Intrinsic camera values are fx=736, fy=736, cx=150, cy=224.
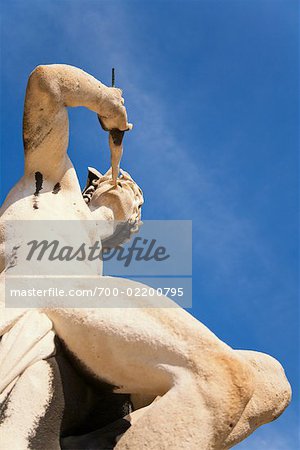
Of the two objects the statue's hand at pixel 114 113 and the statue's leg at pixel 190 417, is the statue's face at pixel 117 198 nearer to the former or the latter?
the statue's hand at pixel 114 113

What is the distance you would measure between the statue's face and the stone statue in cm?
139

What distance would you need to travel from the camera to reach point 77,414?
390 centimetres

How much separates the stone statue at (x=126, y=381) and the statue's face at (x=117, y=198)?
4.55ft

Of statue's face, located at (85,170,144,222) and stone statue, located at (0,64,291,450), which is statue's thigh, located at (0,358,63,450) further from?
statue's face, located at (85,170,144,222)

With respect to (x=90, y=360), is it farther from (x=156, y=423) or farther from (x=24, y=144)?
(x=24, y=144)

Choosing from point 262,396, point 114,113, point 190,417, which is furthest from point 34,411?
point 114,113

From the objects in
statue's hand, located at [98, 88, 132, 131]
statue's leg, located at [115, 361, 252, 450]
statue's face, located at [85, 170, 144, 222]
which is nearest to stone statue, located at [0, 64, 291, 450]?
statue's leg, located at [115, 361, 252, 450]

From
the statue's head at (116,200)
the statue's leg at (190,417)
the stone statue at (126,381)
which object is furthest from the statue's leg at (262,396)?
the statue's head at (116,200)

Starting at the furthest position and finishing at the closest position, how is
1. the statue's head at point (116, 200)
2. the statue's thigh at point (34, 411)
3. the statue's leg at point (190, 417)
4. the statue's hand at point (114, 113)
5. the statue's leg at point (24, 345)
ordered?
the statue's head at point (116, 200) < the statue's hand at point (114, 113) < the statue's leg at point (24, 345) < the statue's thigh at point (34, 411) < the statue's leg at point (190, 417)

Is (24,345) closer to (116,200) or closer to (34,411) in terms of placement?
(34,411)

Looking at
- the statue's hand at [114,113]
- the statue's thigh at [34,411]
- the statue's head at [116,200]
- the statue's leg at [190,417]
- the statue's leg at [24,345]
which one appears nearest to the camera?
the statue's leg at [190,417]

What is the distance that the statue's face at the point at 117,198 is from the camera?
5680 millimetres

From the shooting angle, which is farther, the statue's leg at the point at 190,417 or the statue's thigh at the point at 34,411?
the statue's thigh at the point at 34,411

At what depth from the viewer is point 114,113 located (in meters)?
5.15
